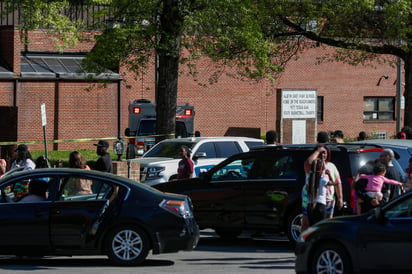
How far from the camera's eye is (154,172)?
66.5ft

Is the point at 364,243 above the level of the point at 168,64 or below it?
below

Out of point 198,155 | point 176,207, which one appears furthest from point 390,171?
point 198,155

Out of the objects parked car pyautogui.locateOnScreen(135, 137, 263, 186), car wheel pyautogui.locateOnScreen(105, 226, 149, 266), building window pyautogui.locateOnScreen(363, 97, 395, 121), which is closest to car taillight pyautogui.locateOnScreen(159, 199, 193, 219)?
car wheel pyautogui.locateOnScreen(105, 226, 149, 266)

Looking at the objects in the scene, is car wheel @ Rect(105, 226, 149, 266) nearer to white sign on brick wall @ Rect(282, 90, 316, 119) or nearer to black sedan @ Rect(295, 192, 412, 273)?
black sedan @ Rect(295, 192, 412, 273)

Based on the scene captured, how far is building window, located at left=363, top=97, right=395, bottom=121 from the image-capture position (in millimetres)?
52188

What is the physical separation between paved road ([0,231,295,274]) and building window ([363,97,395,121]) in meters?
38.8

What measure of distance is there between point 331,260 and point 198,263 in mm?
3175

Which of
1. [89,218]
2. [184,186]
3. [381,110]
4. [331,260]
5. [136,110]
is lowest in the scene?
[331,260]

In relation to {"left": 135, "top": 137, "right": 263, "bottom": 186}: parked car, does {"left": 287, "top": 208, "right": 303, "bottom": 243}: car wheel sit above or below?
below

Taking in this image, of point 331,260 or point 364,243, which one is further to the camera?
point 331,260

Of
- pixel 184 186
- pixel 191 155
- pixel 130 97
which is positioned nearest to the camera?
pixel 184 186

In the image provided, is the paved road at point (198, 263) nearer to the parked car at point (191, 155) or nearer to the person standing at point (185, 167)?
the person standing at point (185, 167)

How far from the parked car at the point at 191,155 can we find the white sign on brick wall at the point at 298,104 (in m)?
5.21

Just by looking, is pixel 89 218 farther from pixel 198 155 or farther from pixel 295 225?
pixel 198 155
